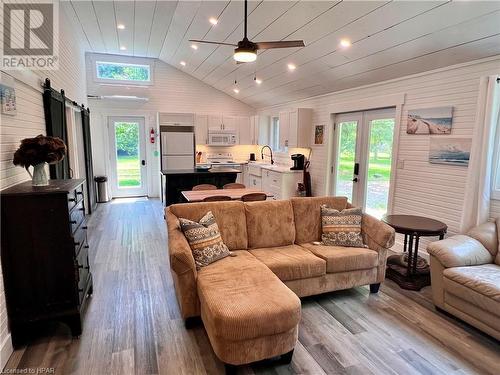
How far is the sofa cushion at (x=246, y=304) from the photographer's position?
6.48ft

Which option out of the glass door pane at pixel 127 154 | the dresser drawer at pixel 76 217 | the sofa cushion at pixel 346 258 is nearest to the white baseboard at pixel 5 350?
the dresser drawer at pixel 76 217

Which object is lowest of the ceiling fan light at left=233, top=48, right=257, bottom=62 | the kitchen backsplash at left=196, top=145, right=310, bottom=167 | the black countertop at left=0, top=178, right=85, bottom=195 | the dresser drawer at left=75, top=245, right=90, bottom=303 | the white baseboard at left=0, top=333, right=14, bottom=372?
the white baseboard at left=0, top=333, right=14, bottom=372

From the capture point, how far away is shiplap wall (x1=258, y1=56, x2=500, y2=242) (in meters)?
3.53

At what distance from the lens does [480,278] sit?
99.1 inches

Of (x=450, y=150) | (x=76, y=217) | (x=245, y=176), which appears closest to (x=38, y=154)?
(x=76, y=217)

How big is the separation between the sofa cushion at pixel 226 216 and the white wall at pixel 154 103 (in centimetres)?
559

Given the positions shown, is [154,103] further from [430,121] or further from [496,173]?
[496,173]

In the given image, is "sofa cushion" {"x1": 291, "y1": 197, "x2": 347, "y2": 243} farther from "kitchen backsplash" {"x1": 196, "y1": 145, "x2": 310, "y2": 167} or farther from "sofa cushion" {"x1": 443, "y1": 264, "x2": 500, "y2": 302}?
"kitchen backsplash" {"x1": 196, "y1": 145, "x2": 310, "y2": 167}

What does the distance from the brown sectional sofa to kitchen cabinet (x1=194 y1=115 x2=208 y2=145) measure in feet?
18.1

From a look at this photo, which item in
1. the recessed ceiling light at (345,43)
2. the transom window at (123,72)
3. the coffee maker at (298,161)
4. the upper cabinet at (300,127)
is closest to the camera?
the recessed ceiling light at (345,43)

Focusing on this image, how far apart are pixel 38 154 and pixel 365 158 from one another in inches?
182

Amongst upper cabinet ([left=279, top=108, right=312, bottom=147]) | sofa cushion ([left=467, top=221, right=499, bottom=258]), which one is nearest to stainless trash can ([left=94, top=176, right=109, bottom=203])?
upper cabinet ([left=279, top=108, right=312, bottom=147])

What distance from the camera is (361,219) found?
3.42 meters

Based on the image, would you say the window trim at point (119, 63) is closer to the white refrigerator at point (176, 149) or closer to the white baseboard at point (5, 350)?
the white refrigerator at point (176, 149)
